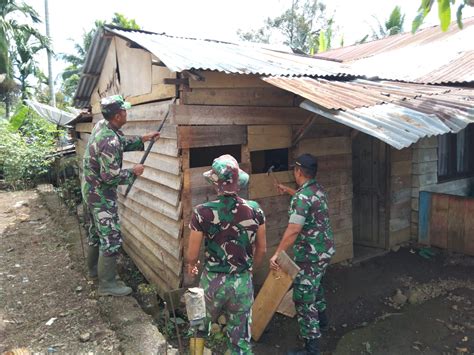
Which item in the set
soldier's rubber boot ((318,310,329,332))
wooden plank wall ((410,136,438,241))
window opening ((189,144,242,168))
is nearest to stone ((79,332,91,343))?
soldier's rubber boot ((318,310,329,332))

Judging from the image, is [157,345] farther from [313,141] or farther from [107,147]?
[313,141]

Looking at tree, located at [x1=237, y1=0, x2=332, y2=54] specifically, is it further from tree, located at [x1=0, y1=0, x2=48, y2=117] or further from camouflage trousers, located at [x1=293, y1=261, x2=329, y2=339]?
camouflage trousers, located at [x1=293, y1=261, x2=329, y2=339]

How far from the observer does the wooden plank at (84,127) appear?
866 cm

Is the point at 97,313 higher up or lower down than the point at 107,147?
lower down

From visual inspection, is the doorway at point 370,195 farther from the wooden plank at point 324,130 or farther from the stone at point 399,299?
the stone at point 399,299

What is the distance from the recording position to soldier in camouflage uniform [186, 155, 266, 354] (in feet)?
8.33

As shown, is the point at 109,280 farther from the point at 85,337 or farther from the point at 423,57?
the point at 423,57

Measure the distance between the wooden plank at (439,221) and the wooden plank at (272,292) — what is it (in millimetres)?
3841

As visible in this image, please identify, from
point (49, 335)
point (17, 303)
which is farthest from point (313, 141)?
point (17, 303)

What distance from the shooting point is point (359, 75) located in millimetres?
5598

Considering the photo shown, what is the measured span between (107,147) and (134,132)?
5.61 feet

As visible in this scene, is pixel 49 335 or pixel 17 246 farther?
pixel 17 246

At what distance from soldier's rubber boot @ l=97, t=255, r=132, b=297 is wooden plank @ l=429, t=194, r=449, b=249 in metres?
4.91

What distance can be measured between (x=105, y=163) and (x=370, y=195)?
14.7 feet
